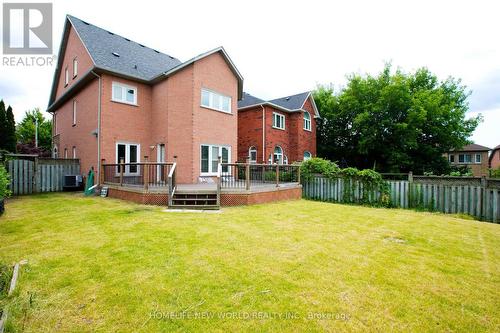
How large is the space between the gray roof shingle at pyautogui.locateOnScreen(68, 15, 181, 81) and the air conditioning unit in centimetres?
650

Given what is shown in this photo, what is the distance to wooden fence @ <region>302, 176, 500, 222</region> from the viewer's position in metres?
9.09

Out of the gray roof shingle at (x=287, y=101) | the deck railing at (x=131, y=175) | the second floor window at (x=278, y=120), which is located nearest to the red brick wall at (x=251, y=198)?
the deck railing at (x=131, y=175)

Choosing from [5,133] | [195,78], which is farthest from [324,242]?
[5,133]

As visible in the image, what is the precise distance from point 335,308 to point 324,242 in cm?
248

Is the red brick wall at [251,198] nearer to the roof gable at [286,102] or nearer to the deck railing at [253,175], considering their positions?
the deck railing at [253,175]

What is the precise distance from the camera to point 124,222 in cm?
655

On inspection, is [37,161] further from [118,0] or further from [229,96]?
[229,96]

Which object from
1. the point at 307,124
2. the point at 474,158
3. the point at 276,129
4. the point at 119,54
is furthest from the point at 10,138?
the point at 474,158

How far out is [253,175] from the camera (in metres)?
11.5

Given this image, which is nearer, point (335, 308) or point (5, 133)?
point (335, 308)

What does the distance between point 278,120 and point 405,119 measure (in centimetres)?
1189

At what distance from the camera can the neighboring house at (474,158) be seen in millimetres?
35969

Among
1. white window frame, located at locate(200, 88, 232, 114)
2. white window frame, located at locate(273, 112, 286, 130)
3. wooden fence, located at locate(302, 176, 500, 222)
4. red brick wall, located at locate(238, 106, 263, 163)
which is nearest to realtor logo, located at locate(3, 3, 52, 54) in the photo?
white window frame, located at locate(200, 88, 232, 114)

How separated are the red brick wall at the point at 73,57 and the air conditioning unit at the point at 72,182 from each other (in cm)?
614
